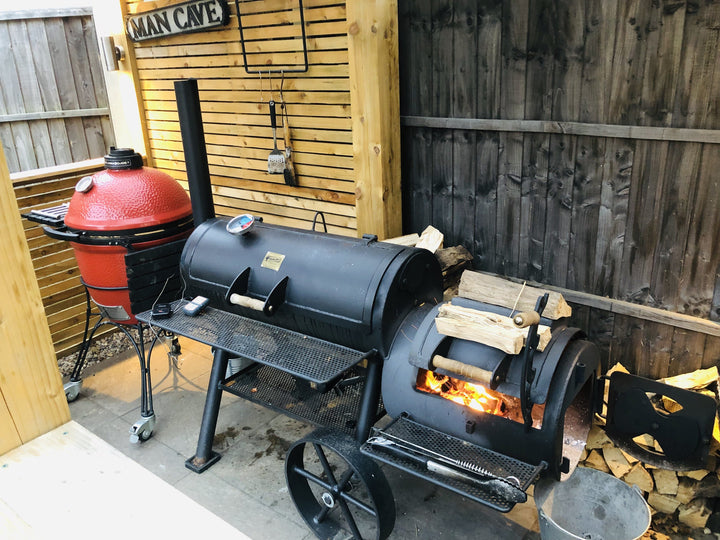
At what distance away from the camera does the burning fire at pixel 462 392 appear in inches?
92.9

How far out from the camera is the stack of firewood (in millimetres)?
2688

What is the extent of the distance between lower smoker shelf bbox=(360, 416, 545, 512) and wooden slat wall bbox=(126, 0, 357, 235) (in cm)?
190

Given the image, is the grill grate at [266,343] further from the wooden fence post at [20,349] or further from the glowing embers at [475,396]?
the wooden fence post at [20,349]

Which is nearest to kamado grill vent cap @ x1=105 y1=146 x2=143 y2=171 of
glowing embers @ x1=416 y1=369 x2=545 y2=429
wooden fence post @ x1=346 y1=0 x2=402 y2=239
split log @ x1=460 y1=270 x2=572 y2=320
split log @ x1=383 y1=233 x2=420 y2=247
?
wooden fence post @ x1=346 y1=0 x2=402 y2=239

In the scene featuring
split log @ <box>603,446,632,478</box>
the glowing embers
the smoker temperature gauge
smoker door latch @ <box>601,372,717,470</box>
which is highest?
the smoker temperature gauge

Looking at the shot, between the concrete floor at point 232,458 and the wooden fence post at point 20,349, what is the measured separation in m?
0.46

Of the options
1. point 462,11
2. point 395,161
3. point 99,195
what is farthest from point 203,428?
point 462,11

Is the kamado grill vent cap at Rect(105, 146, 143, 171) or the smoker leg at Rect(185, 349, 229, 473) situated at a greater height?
the kamado grill vent cap at Rect(105, 146, 143, 171)

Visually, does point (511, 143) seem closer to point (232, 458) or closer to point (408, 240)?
point (408, 240)

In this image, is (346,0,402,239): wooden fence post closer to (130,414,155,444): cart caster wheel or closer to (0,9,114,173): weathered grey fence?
(130,414,155,444): cart caster wheel

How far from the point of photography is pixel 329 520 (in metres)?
2.75

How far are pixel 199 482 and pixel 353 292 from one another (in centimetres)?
141

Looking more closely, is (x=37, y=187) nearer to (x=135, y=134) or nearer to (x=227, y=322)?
(x=135, y=134)

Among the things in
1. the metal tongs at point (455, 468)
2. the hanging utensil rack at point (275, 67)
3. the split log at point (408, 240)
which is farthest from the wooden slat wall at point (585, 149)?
the metal tongs at point (455, 468)
